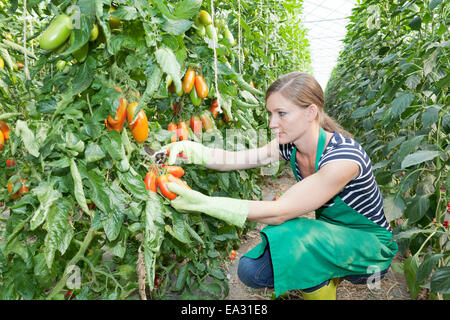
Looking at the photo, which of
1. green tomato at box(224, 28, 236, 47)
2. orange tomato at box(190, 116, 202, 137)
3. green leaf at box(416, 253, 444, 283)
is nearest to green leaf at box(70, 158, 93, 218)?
orange tomato at box(190, 116, 202, 137)

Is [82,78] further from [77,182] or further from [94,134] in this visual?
[77,182]

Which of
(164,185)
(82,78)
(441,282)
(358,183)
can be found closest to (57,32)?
(82,78)

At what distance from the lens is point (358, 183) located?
136 cm

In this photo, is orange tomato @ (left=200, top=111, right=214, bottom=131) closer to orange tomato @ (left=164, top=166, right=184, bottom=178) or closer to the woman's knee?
orange tomato @ (left=164, top=166, right=184, bottom=178)

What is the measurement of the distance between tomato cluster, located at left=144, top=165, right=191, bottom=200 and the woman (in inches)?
2.0

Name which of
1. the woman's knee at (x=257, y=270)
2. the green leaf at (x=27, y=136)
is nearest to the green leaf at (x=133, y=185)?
the green leaf at (x=27, y=136)

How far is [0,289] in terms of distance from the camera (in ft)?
3.38

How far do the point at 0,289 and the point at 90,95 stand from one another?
0.67m

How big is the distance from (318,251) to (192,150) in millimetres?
635

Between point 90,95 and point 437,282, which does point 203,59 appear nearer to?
point 90,95

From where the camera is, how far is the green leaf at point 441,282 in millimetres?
1058

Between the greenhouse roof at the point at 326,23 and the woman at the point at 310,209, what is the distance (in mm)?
8471

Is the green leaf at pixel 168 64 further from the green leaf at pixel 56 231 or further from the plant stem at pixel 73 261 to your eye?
the plant stem at pixel 73 261
